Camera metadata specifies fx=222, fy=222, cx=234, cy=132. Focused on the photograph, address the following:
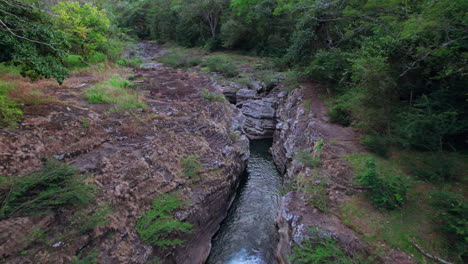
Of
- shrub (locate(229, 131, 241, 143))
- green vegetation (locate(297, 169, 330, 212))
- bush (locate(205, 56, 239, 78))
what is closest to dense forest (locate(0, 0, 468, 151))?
green vegetation (locate(297, 169, 330, 212))

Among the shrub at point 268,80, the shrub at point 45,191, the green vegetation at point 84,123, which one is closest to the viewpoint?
the shrub at point 45,191

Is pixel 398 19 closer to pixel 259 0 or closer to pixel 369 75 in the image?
pixel 369 75

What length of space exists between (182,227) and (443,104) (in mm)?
8578

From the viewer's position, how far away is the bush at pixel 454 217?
444 centimetres

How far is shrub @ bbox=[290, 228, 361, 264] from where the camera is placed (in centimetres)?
512

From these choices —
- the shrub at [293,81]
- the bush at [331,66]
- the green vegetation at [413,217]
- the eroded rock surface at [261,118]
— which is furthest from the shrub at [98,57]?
the green vegetation at [413,217]

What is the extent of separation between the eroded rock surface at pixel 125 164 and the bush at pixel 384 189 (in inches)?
210

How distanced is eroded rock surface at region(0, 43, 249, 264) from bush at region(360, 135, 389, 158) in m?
5.75

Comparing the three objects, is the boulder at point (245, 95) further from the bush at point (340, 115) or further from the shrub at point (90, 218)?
the shrub at point (90, 218)

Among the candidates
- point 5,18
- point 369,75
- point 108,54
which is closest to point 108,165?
point 5,18

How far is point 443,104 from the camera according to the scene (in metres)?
6.66

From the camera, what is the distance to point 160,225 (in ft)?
20.3

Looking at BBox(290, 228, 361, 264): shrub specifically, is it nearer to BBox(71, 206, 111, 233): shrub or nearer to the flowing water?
the flowing water

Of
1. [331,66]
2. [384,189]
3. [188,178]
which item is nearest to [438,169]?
[384,189]
